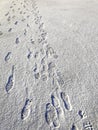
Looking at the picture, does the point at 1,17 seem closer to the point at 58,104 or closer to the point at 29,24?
the point at 29,24

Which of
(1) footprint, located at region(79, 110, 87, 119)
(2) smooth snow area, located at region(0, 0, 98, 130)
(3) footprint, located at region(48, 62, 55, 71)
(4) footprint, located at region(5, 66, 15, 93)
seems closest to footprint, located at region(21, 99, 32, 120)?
(2) smooth snow area, located at region(0, 0, 98, 130)

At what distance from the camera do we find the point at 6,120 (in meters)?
3.28

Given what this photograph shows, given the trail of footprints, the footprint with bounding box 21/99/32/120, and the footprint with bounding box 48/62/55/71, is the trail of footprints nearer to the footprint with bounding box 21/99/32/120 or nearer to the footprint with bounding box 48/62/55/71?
the footprint with bounding box 21/99/32/120

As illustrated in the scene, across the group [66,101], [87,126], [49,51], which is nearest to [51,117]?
[66,101]

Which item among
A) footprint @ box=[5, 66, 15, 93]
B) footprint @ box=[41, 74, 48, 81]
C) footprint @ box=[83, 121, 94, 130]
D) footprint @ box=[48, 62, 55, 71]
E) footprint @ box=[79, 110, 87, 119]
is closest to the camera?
footprint @ box=[83, 121, 94, 130]

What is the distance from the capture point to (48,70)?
14.5 ft

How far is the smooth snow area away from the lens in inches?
130

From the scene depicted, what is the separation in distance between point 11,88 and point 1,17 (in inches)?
Result: 158

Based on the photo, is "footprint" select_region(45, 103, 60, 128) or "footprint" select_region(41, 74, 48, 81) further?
"footprint" select_region(41, 74, 48, 81)

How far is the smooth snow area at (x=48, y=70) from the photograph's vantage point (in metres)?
3.31

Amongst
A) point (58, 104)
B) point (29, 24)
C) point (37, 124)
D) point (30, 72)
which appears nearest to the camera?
point (37, 124)

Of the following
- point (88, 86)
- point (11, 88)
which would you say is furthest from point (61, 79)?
point (11, 88)

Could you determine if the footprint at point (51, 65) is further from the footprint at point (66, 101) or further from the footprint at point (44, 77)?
the footprint at point (66, 101)

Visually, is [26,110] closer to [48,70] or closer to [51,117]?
[51,117]
